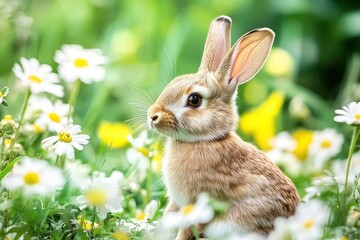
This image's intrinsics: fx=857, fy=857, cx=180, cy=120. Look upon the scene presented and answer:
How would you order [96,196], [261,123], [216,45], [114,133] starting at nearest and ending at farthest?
[96,196], [216,45], [114,133], [261,123]

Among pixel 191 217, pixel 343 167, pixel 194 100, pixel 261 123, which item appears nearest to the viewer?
pixel 191 217

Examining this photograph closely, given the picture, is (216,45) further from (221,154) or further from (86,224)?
(86,224)

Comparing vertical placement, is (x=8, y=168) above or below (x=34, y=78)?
below

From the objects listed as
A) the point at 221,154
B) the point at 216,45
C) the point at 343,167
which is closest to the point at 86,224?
the point at 221,154

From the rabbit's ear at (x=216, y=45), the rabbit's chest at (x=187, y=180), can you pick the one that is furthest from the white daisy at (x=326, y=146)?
the rabbit's chest at (x=187, y=180)

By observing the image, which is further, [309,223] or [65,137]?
[65,137]

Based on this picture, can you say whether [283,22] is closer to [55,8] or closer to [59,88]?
[55,8]

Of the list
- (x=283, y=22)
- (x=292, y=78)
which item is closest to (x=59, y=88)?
(x=292, y=78)
